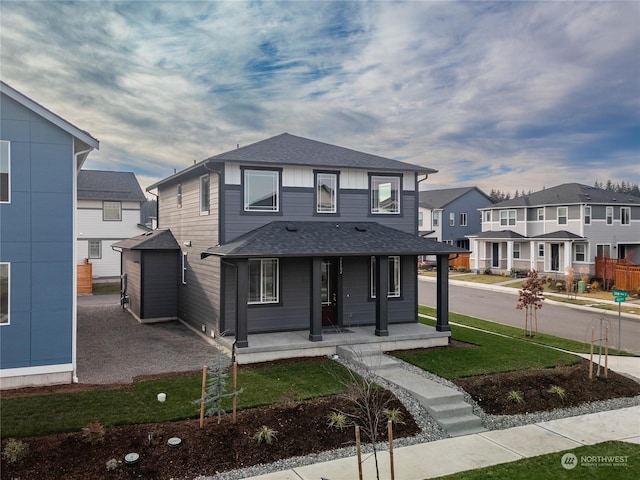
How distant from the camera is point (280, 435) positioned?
7.38 metres

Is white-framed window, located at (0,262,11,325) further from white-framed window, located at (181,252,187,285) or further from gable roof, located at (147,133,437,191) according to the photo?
white-framed window, located at (181,252,187,285)

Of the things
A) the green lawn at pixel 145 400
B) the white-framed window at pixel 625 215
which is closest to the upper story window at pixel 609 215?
the white-framed window at pixel 625 215

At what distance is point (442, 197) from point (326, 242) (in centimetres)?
4009

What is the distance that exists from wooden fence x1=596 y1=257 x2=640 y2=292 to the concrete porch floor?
2047 centimetres

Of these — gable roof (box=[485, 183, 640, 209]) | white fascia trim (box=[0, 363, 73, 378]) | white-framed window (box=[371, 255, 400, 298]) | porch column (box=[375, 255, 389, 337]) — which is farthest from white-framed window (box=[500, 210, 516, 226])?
white fascia trim (box=[0, 363, 73, 378])

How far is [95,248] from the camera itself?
30.5 m

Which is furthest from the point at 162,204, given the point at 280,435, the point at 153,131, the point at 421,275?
the point at 421,275

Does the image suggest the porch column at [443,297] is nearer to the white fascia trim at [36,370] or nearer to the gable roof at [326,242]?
the gable roof at [326,242]

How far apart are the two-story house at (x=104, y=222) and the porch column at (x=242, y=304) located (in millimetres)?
21743

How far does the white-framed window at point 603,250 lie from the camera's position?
32719mm

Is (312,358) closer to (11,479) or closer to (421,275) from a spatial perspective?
(11,479)

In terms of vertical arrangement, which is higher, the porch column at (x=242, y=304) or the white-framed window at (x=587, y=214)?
the white-framed window at (x=587, y=214)

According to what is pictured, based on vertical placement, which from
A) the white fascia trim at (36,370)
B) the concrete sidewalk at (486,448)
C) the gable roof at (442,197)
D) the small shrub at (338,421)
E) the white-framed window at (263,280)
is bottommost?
the concrete sidewalk at (486,448)

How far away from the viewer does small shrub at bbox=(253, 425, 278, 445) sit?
7.15 metres
